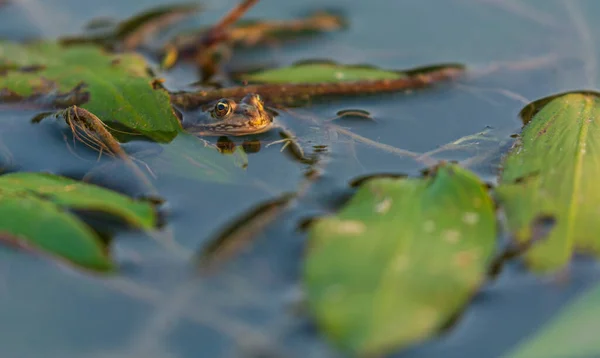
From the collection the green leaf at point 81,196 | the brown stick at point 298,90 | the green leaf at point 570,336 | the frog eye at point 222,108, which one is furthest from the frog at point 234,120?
the green leaf at point 570,336

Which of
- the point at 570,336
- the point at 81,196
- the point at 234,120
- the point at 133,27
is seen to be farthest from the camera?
the point at 133,27

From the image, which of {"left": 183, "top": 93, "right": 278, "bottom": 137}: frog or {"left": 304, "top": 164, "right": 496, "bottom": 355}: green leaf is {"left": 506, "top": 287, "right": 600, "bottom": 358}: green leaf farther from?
{"left": 183, "top": 93, "right": 278, "bottom": 137}: frog

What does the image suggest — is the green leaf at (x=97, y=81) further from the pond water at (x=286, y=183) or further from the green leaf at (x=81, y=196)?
the green leaf at (x=81, y=196)

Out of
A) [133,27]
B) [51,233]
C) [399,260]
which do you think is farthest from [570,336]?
[133,27]

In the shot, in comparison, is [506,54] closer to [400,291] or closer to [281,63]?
[281,63]

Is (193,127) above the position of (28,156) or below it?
above

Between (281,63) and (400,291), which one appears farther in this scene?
(281,63)

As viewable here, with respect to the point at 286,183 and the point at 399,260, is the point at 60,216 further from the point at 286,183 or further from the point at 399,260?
the point at 399,260

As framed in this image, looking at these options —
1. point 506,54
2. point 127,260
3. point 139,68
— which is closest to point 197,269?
point 127,260
